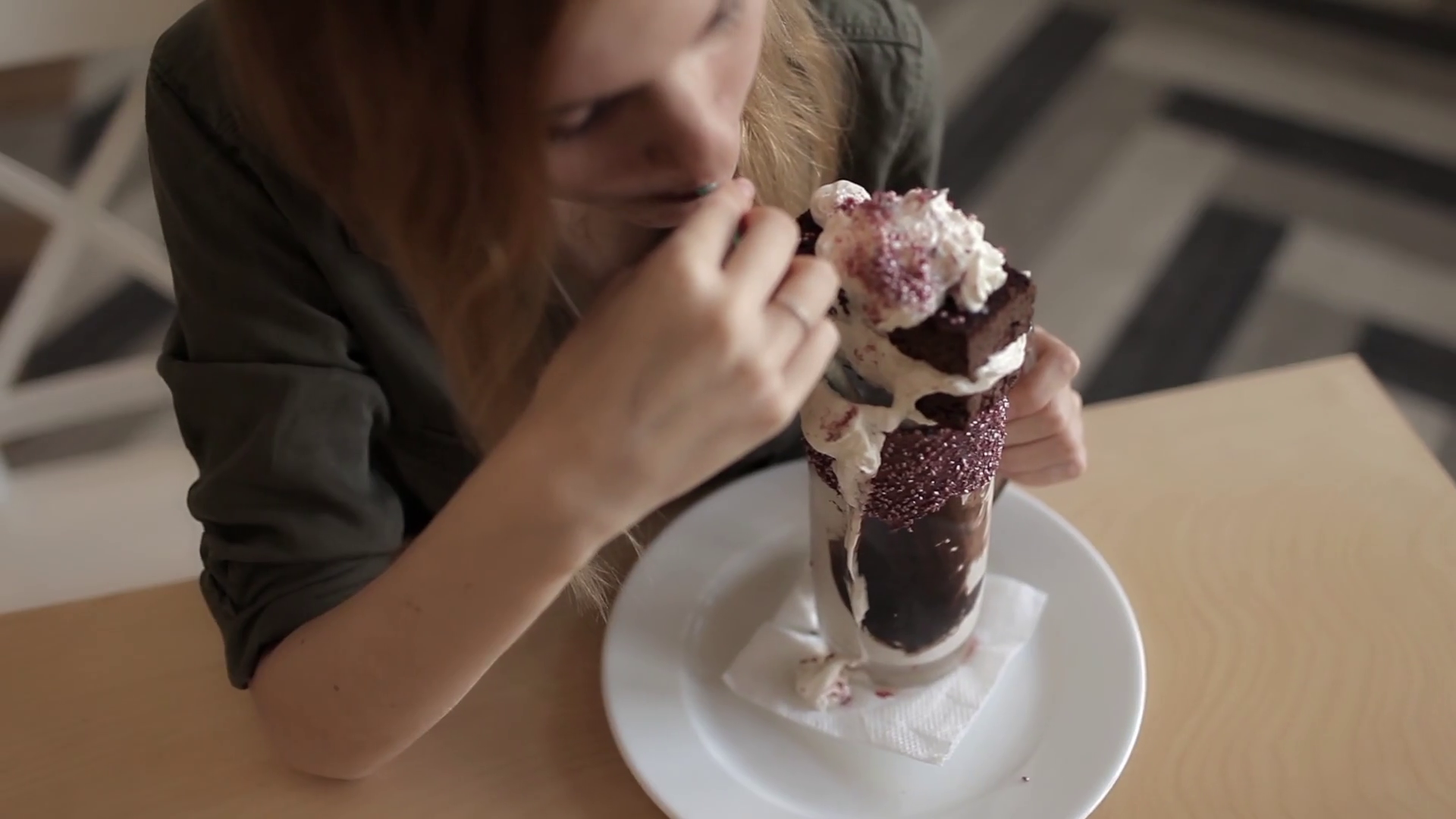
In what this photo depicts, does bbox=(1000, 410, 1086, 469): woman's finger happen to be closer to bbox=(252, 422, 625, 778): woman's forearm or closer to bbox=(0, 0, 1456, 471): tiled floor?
bbox=(252, 422, 625, 778): woman's forearm

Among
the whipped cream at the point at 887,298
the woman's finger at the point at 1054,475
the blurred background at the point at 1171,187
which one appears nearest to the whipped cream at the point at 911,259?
the whipped cream at the point at 887,298

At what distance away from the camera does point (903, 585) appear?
55 cm

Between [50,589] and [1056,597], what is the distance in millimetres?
635

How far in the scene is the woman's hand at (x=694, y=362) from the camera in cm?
44

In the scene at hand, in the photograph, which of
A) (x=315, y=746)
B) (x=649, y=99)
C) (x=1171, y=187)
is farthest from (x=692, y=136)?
(x=1171, y=187)

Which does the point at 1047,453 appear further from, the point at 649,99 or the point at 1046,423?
the point at 649,99

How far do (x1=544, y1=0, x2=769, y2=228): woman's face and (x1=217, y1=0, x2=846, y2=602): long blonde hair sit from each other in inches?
0.5

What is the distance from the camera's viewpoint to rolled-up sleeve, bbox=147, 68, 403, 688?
60 cm

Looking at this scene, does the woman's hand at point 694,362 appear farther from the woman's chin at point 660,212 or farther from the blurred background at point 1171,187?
the blurred background at point 1171,187

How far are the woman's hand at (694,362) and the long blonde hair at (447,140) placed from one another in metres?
0.08

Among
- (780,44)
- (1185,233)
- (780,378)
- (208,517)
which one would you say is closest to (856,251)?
(780,378)

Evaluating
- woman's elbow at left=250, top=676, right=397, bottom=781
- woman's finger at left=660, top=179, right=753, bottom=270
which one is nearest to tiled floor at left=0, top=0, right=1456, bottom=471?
woman's elbow at left=250, top=676, right=397, bottom=781

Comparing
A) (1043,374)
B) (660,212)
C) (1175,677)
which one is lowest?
(1175,677)

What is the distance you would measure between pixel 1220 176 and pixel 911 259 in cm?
151
